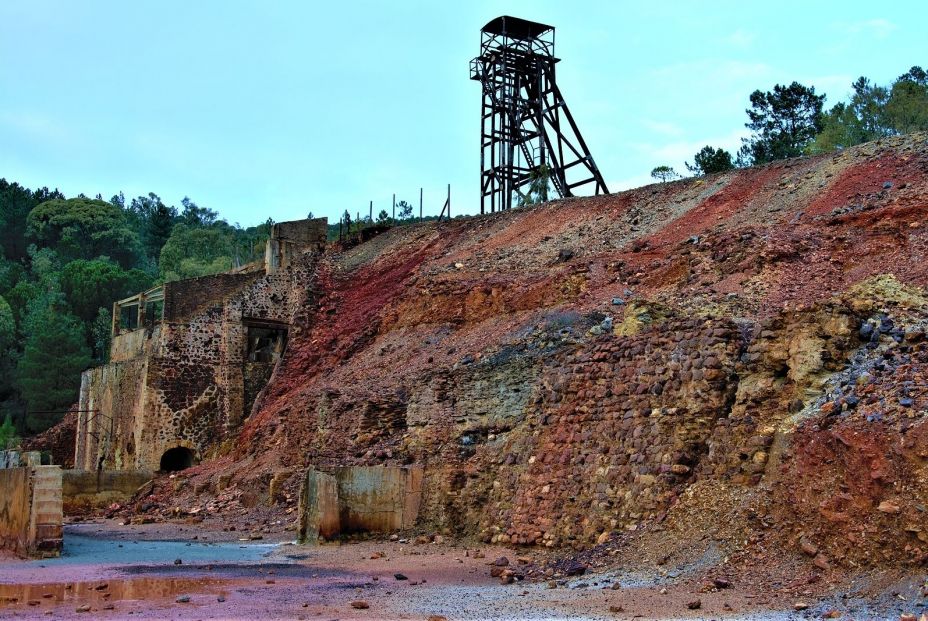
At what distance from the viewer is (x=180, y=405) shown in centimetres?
3098

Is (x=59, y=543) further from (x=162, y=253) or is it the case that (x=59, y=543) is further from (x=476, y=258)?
(x=162, y=253)

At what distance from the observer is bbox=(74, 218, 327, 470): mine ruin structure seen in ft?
101

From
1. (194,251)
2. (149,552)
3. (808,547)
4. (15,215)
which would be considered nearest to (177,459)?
(149,552)

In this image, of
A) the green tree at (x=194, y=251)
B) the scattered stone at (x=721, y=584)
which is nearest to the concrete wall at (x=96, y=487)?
the scattered stone at (x=721, y=584)

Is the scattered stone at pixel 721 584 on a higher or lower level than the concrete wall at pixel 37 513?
lower

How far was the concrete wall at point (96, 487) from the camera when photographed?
27844mm

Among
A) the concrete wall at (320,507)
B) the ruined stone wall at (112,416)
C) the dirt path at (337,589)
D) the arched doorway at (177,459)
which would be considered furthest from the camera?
the arched doorway at (177,459)

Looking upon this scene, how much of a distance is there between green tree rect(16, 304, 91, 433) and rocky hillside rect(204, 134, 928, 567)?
2295cm

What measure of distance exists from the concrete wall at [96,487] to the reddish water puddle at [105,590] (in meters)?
14.4

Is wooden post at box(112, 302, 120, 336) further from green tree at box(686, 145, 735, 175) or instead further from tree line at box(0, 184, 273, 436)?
green tree at box(686, 145, 735, 175)

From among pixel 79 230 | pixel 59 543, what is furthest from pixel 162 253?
pixel 59 543

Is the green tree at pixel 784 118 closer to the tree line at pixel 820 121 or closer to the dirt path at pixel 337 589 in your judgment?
the tree line at pixel 820 121

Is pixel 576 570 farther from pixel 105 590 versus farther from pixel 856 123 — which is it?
pixel 856 123

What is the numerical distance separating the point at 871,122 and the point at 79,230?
6507 cm
